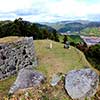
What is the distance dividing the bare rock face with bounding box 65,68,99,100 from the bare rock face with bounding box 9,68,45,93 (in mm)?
1830

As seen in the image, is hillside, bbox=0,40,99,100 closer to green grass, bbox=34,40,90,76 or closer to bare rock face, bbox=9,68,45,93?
green grass, bbox=34,40,90,76

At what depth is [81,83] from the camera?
65.4ft

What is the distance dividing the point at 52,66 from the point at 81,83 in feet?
15.1

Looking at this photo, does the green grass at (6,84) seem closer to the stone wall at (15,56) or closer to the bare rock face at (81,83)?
the stone wall at (15,56)

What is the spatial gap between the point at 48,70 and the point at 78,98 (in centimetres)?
452

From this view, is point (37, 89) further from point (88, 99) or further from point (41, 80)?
point (88, 99)

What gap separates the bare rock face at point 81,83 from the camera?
19391 mm

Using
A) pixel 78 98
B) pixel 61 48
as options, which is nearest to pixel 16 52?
pixel 78 98

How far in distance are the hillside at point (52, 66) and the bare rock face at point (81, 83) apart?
47cm

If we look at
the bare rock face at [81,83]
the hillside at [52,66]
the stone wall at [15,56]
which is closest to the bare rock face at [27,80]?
the hillside at [52,66]

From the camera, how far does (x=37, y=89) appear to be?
19.4m

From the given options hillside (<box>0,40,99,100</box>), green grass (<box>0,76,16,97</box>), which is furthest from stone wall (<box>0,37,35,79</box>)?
hillside (<box>0,40,99,100</box>)

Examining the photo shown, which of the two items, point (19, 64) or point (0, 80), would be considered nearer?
point (0, 80)

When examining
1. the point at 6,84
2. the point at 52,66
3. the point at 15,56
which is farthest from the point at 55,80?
the point at 15,56
